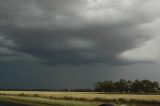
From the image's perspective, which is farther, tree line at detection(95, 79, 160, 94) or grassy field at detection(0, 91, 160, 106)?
tree line at detection(95, 79, 160, 94)

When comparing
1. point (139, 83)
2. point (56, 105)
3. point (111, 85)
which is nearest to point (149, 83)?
point (139, 83)

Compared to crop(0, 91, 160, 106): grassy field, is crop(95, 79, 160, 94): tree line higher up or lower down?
higher up

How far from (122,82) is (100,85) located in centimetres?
1275

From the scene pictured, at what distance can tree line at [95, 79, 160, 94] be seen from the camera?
19188cm

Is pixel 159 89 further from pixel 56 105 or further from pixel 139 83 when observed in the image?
pixel 56 105

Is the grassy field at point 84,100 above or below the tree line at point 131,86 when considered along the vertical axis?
below

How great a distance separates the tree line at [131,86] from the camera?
7554 inches

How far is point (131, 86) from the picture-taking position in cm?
19800

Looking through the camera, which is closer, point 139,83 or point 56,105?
point 56,105

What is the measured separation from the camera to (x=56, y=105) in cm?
5797

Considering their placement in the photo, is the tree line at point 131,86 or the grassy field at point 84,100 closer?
the grassy field at point 84,100

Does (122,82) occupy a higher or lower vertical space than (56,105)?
higher

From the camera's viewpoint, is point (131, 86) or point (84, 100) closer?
point (84, 100)

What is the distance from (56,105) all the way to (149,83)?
141 metres
